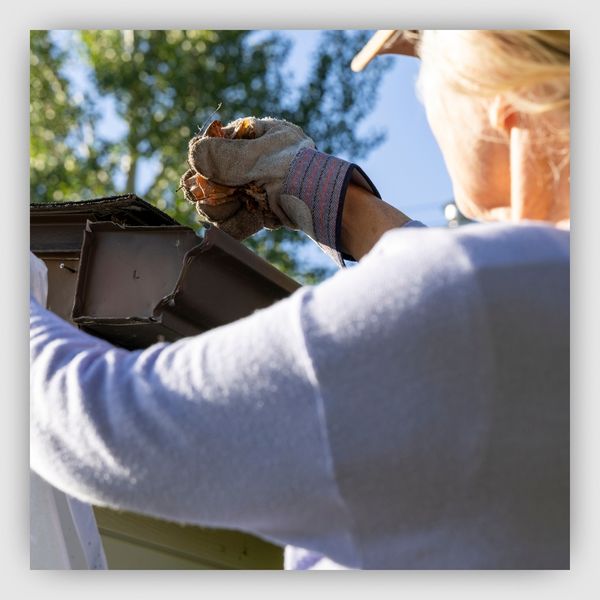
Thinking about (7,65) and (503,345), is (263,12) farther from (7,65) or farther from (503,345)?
(503,345)

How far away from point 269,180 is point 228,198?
87 mm

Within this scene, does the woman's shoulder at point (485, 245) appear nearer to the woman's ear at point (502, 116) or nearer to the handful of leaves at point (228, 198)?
the woman's ear at point (502, 116)

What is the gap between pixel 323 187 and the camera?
1.35 metres

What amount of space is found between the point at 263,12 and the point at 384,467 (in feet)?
3.78

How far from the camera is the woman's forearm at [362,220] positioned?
1370 mm

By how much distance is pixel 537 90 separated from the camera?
0.86m

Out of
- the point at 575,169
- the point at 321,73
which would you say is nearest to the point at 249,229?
the point at 575,169

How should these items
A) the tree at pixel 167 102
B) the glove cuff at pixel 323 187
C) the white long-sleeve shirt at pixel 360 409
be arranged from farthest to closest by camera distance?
the tree at pixel 167 102 < the glove cuff at pixel 323 187 < the white long-sleeve shirt at pixel 360 409

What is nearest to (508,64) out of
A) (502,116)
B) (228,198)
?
(502,116)

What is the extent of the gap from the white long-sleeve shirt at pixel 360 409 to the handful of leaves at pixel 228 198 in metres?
0.71

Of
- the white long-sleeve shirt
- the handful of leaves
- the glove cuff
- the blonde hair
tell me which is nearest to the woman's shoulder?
the white long-sleeve shirt

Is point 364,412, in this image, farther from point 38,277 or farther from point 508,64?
point 38,277

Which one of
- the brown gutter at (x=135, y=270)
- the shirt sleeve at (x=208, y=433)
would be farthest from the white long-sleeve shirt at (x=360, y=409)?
the brown gutter at (x=135, y=270)

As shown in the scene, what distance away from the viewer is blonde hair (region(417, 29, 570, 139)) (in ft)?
2.64
